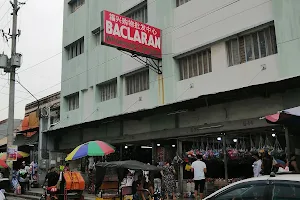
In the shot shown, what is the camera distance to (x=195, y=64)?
16.3m

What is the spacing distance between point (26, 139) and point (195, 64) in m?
18.1

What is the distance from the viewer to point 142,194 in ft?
38.6

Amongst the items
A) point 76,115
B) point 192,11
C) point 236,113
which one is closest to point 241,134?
point 236,113

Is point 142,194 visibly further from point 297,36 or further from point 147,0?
point 147,0

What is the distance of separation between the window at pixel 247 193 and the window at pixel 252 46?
900 cm

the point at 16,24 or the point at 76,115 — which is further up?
the point at 16,24

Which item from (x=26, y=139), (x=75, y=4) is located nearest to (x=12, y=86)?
(x=75, y=4)

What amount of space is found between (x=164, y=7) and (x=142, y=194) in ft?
32.4

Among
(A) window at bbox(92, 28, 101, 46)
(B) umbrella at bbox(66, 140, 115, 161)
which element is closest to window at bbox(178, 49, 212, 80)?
(B) umbrella at bbox(66, 140, 115, 161)

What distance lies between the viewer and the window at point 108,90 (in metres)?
21.3

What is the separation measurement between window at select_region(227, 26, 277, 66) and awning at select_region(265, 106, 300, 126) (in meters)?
4.81

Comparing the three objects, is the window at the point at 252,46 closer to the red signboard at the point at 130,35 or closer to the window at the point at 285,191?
the red signboard at the point at 130,35

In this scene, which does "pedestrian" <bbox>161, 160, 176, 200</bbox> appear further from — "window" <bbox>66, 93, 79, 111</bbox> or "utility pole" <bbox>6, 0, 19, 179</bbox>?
"window" <bbox>66, 93, 79, 111</bbox>

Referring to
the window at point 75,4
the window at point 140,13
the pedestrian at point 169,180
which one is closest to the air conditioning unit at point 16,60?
the window at point 75,4
